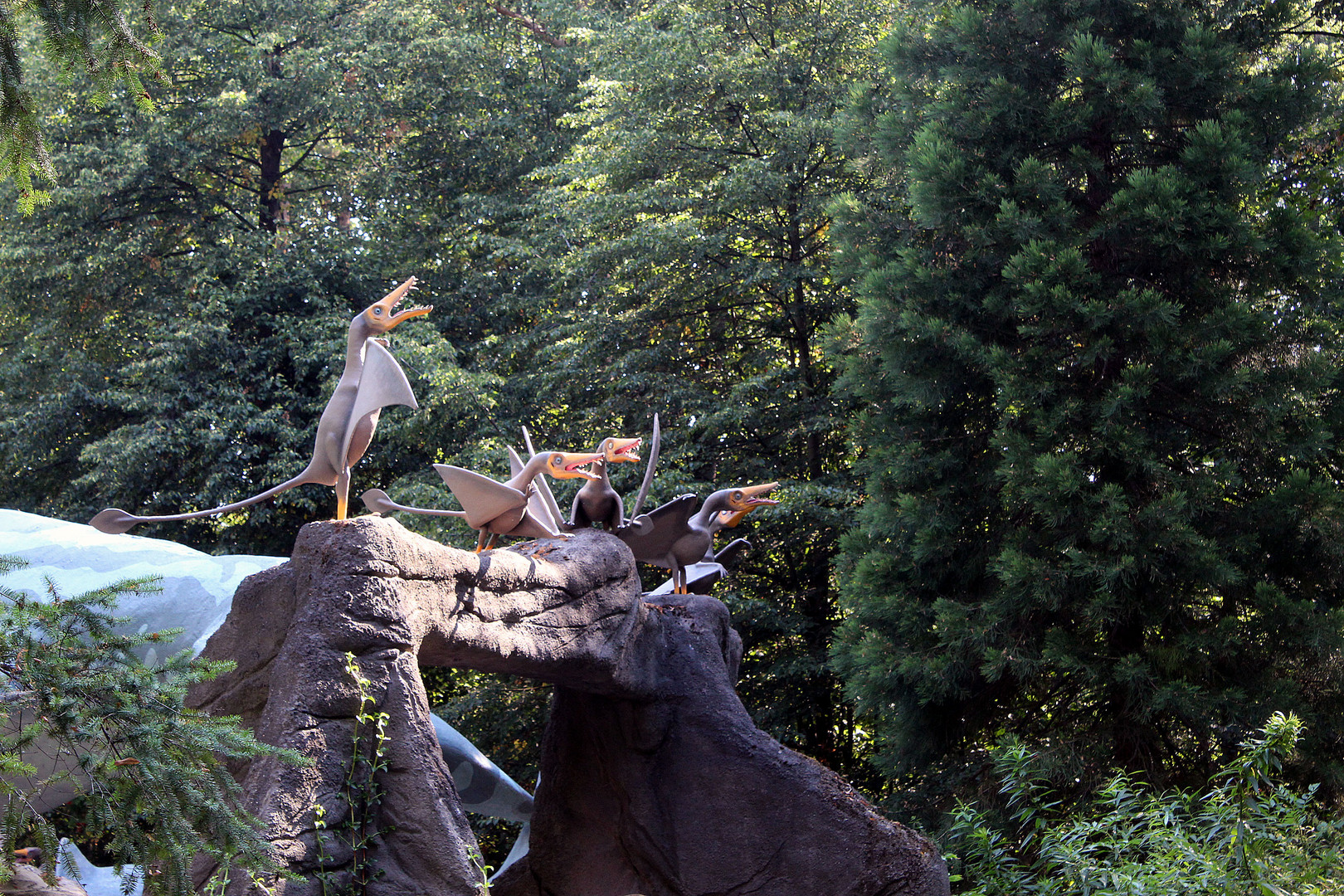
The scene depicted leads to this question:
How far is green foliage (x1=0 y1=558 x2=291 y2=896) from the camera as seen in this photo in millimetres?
2561

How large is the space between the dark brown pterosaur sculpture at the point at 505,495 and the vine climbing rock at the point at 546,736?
0.15 metres

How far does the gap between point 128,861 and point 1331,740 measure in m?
6.15

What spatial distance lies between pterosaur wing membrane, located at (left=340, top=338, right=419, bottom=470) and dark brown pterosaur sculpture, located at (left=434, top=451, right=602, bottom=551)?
14.1 inches

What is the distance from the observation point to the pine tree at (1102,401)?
6461mm

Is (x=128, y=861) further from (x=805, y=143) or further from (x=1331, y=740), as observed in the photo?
(x=805, y=143)

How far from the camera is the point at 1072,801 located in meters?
6.30

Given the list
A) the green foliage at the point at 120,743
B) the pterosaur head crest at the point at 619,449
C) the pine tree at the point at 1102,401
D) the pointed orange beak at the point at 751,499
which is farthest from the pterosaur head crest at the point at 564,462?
the pine tree at the point at 1102,401

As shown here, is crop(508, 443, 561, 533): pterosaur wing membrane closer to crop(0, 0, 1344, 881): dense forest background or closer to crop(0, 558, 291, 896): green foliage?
crop(0, 0, 1344, 881): dense forest background

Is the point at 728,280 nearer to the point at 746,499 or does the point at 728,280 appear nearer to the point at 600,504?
the point at 746,499

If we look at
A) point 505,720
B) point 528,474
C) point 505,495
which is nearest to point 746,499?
point 528,474

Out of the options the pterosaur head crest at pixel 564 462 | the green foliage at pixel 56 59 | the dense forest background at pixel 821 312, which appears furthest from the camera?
the dense forest background at pixel 821 312

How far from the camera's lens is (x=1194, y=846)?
4273 millimetres

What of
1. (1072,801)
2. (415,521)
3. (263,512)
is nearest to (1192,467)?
(1072,801)

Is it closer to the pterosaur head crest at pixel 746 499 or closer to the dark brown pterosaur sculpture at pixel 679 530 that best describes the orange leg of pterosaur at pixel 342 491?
the dark brown pterosaur sculpture at pixel 679 530
